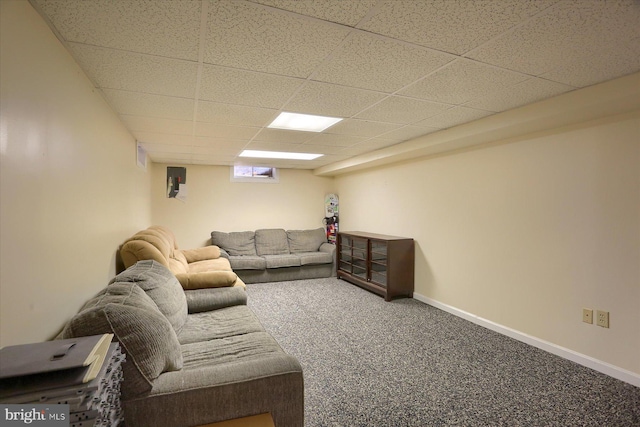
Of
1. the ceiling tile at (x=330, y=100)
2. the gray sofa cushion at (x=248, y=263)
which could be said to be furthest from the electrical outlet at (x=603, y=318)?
the gray sofa cushion at (x=248, y=263)

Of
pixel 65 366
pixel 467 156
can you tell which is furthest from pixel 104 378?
pixel 467 156

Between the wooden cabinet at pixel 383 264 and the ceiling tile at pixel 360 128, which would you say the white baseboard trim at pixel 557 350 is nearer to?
the wooden cabinet at pixel 383 264

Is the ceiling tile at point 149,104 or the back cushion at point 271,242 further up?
the ceiling tile at point 149,104

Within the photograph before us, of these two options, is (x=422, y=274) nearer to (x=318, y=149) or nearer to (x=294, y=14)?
(x=318, y=149)

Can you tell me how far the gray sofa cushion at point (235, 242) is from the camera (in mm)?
5750

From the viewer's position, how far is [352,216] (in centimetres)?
621

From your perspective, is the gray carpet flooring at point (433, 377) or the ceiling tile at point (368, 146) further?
the ceiling tile at point (368, 146)

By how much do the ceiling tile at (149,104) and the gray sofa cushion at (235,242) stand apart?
3286 millimetres

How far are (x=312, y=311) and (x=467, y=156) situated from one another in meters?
2.65

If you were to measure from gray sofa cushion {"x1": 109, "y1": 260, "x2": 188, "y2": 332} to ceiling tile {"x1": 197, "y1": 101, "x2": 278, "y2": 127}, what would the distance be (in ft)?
4.50

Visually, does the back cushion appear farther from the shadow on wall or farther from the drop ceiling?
the drop ceiling

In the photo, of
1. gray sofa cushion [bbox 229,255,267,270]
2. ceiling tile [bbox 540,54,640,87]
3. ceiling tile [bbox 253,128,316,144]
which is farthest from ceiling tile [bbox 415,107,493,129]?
gray sofa cushion [bbox 229,255,267,270]

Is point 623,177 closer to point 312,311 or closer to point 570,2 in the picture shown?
point 570,2

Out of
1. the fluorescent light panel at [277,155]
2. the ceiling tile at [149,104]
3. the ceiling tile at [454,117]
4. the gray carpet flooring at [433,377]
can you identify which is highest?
the ceiling tile at [454,117]
